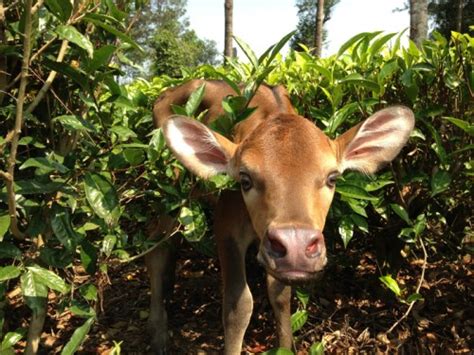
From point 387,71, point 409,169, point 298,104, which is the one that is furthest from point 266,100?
point 409,169

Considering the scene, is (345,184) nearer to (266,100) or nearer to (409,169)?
(409,169)

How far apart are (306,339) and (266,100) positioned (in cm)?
212

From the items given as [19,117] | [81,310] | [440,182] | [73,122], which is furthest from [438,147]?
[19,117]

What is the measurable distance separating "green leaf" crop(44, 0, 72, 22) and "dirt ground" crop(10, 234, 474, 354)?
253cm

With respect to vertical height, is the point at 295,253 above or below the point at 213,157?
below

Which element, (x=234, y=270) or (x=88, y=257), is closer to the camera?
(x=88, y=257)

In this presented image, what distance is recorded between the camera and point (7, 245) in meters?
2.65

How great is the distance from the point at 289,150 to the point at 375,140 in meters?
0.78

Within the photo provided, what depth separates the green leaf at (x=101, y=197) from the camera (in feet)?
8.43

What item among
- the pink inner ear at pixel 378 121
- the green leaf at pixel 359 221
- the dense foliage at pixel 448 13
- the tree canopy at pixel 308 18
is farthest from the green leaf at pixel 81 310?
the tree canopy at pixel 308 18

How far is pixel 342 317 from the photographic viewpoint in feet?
14.8

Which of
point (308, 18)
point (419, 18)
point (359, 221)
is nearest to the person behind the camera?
point (359, 221)

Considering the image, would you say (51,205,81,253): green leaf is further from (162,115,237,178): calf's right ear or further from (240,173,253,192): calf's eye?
(240,173,253,192): calf's eye

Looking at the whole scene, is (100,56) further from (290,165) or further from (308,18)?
(308,18)
